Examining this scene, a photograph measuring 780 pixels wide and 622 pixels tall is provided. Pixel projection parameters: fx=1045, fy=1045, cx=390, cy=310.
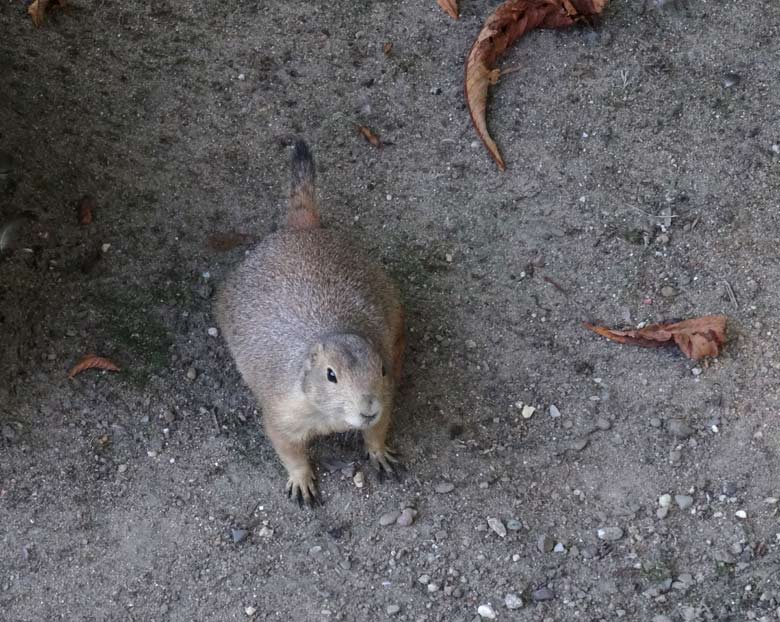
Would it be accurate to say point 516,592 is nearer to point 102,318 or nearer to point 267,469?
point 267,469

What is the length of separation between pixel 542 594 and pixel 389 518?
1.90ft

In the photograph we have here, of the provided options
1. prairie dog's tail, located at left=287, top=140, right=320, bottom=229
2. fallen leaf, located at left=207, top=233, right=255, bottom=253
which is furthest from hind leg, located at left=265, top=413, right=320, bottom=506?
fallen leaf, located at left=207, top=233, right=255, bottom=253

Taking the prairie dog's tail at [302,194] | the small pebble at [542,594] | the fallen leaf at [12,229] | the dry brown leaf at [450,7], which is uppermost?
the dry brown leaf at [450,7]

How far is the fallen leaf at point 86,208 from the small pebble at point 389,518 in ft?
5.73

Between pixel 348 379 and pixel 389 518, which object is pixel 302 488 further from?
pixel 348 379

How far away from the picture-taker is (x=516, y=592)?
11.2 ft

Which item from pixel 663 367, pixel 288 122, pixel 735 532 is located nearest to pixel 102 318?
pixel 288 122

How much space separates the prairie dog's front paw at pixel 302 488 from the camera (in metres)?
3.65

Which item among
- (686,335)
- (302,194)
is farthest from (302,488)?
(686,335)

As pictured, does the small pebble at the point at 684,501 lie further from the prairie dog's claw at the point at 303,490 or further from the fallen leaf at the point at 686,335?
the prairie dog's claw at the point at 303,490

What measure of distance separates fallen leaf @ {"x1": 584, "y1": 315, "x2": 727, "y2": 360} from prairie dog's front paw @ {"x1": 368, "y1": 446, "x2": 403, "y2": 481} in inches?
36.6

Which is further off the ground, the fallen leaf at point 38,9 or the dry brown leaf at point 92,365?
the fallen leaf at point 38,9

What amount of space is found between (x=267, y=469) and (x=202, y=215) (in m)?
1.18

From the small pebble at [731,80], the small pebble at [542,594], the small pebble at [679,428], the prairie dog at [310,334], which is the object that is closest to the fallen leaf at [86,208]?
the prairie dog at [310,334]
